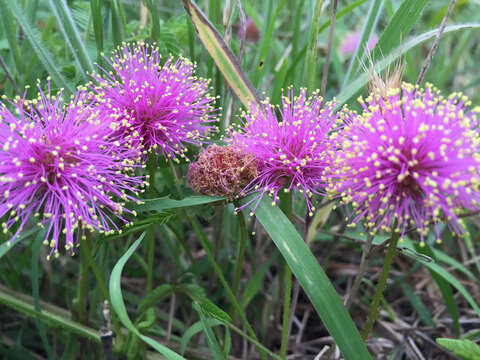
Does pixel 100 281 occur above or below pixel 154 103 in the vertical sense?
below

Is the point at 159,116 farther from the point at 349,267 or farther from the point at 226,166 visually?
the point at 349,267

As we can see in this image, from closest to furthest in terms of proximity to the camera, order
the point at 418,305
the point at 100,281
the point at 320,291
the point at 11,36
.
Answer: the point at 320,291, the point at 100,281, the point at 11,36, the point at 418,305

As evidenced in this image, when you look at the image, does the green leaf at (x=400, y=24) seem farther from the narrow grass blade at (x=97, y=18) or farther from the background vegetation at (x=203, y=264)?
the narrow grass blade at (x=97, y=18)

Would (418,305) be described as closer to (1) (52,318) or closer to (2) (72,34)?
(1) (52,318)

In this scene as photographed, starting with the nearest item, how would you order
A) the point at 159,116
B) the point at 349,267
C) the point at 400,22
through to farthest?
the point at 159,116 < the point at 400,22 < the point at 349,267

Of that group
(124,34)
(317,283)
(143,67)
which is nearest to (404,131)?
(317,283)

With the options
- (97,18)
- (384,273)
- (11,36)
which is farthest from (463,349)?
(11,36)
